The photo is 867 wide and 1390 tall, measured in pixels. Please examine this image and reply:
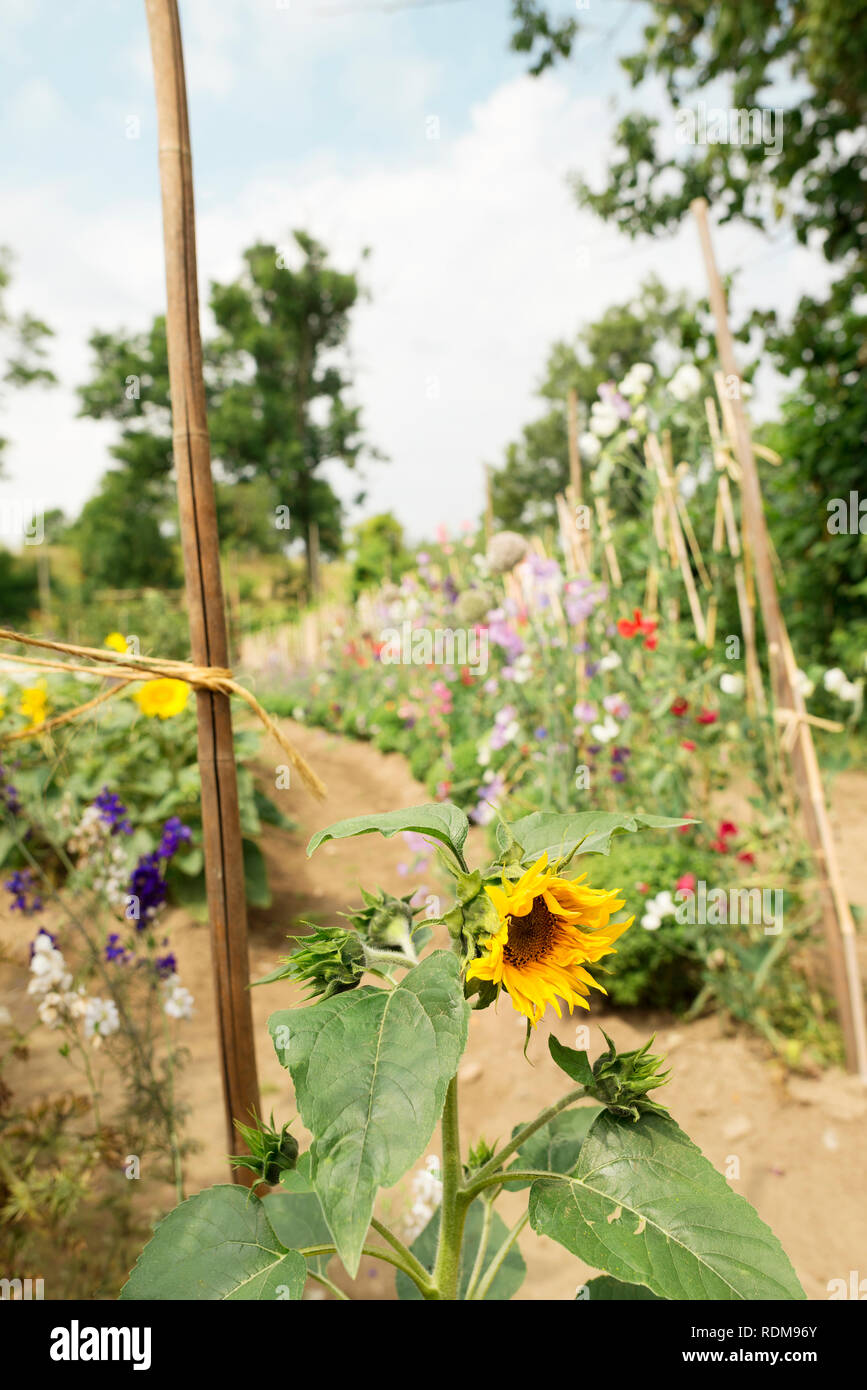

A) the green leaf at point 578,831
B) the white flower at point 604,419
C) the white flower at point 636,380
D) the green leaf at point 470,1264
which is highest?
the white flower at point 636,380

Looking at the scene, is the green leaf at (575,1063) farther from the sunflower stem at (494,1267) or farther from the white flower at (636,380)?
the white flower at (636,380)

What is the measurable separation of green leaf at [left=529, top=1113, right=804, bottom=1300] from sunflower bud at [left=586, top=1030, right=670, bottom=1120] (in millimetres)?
15

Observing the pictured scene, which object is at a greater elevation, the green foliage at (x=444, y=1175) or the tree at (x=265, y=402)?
the tree at (x=265, y=402)

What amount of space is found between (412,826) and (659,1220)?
1.14ft

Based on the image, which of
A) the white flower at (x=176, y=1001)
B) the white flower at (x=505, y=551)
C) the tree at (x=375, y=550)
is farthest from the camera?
the tree at (x=375, y=550)

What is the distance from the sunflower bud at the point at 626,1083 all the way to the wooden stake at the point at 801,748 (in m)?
1.94

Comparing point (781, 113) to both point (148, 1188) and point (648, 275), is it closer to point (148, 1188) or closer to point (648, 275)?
point (148, 1188)

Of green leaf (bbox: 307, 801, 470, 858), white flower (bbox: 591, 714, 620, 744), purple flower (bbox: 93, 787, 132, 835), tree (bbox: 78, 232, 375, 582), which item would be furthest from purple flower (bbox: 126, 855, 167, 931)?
tree (bbox: 78, 232, 375, 582)

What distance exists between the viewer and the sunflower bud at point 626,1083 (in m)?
0.65

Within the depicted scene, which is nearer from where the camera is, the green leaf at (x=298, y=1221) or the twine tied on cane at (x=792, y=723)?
the green leaf at (x=298, y=1221)

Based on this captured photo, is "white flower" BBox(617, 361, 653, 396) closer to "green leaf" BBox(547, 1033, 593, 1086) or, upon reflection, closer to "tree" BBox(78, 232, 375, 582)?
"green leaf" BBox(547, 1033, 593, 1086)

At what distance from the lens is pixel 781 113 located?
470 centimetres

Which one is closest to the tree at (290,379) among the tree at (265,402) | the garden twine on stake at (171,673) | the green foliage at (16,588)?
the tree at (265,402)

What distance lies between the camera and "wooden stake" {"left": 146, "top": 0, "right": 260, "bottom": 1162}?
3.49 ft
